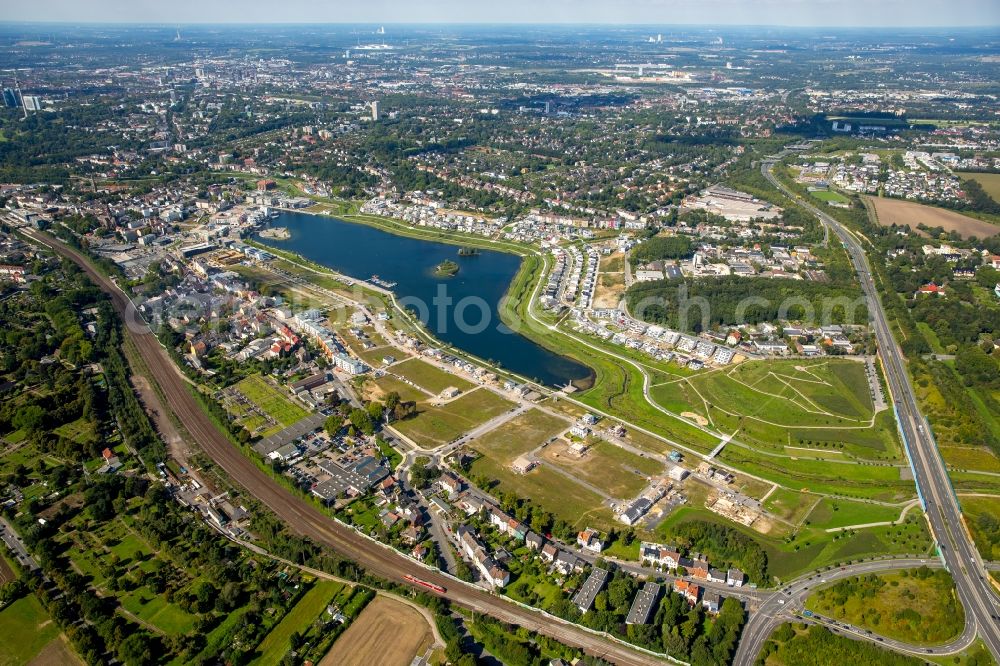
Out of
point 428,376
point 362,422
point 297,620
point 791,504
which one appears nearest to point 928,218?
point 791,504

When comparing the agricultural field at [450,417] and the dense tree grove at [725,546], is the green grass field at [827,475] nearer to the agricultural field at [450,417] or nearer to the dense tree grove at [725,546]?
the dense tree grove at [725,546]

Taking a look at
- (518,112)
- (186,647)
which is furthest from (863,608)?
(518,112)

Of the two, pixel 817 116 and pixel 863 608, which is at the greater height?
pixel 817 116

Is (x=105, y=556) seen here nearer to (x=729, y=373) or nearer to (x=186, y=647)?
(x=186, y=647)

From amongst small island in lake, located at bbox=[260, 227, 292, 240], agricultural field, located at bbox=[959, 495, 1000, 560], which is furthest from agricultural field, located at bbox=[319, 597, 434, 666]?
small island in lake, located at bbox=[260, 227, 292, 240]

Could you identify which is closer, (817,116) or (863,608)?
(863,608)

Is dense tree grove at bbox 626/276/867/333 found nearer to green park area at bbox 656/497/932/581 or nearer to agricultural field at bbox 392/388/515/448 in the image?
agricultural field at bbox 392/388/515/448

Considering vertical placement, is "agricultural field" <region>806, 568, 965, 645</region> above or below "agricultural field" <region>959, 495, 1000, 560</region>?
below
